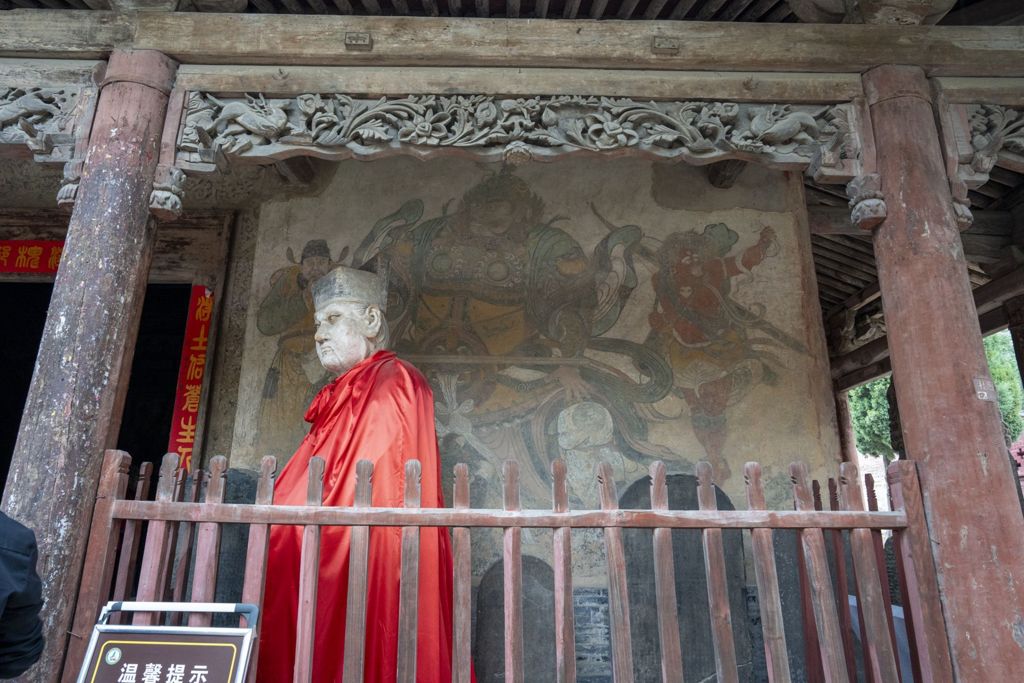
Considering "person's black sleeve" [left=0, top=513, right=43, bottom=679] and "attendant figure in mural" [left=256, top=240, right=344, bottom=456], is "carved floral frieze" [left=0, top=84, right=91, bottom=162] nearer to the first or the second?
"attendant figure in mural" [left=256, top=240, right=344, bottom=456]

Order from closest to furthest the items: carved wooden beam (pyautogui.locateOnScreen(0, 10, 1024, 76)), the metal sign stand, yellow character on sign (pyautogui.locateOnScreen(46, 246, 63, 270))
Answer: the metal sign stand < carved wooden beam (pyautogui.locateOnScreen(0, 10, 1024, 76)) < yellow character on sign (pyautogui.locateOnScreen(46, 246, 63, 270))

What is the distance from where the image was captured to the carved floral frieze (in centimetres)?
321

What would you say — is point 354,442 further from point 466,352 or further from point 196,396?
point 196,396

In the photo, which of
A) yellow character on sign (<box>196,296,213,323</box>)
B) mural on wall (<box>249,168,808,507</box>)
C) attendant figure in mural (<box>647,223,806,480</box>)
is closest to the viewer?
mural on wall (<box>249,168,808,507</box>)

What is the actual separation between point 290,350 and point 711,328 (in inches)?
101

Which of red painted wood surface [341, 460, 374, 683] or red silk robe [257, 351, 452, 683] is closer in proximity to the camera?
red painted wood surface [341, 460, 374, 683]

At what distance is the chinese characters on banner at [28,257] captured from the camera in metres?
4.97

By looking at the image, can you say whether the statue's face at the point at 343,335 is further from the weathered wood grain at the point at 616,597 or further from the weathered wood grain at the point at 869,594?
the weathered wood grain at the point at 869,594

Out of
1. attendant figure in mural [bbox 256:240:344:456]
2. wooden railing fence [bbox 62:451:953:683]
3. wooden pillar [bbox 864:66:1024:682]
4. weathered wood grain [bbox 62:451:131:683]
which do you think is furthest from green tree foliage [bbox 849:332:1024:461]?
weathered wood grain [bbox 62:451:131:683]

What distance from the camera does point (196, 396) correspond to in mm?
4504

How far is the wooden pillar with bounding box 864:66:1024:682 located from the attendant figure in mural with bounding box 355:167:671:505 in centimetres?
164

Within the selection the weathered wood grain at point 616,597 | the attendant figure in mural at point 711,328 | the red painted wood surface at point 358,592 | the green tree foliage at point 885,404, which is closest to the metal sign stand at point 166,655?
the red painted wood surface at point 358,592

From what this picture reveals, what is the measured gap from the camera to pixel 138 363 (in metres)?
6.71

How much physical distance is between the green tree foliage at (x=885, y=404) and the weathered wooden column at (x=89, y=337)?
1588 centimetres
